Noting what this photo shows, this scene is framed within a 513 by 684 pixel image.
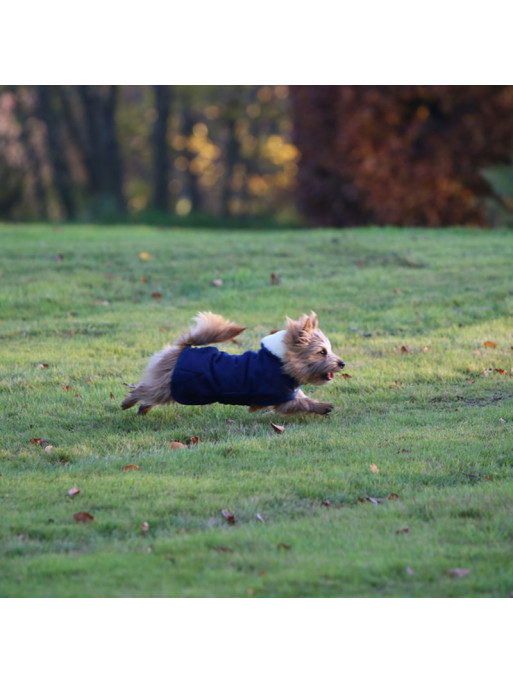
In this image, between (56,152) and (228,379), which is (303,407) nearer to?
(228,379)

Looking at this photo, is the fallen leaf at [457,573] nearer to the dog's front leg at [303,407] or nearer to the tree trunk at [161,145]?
the dog's front leg at [303,407]

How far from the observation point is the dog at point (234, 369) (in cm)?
647

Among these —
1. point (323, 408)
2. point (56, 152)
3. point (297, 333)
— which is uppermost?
point (56, 152)

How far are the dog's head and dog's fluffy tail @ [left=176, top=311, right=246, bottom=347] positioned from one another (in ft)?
1.49

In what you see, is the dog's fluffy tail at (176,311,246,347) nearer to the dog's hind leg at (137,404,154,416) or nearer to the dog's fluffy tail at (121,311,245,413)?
the dog's fluffy tail at (121,311,245,413)

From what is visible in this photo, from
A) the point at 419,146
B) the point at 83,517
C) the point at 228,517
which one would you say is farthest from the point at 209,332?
the point at 419,146

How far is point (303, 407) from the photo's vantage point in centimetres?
686

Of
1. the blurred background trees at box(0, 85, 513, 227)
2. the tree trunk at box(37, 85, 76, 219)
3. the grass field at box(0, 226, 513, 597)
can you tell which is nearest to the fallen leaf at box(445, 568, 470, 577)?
the grass field at box(0, 226, 513, 597)

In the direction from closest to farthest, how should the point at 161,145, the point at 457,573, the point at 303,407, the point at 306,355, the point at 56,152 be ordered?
the point at 457,573, the point at 306,355, the point at 303,407, the point at 56,152, the point at 161,145

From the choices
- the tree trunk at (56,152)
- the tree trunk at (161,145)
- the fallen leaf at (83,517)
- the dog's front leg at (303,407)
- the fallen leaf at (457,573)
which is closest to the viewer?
the fallen leaf at (457,573)

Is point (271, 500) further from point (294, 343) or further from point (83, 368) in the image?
point (83, 368)

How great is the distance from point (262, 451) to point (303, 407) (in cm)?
87

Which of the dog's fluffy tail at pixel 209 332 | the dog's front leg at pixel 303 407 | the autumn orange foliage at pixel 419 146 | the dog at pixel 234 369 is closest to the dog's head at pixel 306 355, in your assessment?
the dog at pixel 234 369

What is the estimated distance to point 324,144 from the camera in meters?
22.8
